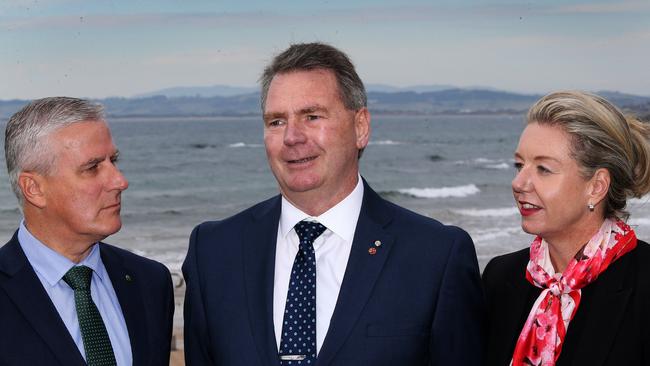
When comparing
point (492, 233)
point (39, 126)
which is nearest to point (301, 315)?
point (39, 126)

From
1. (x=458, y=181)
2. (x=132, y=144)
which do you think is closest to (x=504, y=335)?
(x=458, y=181)

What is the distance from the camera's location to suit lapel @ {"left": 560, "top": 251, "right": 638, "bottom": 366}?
10.7 ft

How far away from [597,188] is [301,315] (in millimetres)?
1120

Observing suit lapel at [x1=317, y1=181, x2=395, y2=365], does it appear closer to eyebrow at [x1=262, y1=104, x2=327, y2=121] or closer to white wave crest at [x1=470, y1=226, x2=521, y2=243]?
eyebrow at [x1=262, y1=104, x2=327, y2=121]

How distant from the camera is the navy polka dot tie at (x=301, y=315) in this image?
3.17 m

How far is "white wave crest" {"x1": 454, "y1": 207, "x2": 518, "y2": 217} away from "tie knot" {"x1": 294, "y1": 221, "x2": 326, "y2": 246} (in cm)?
1943

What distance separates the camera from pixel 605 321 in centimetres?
330

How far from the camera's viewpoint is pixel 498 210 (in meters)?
24.0

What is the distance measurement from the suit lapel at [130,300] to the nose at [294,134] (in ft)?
2.79

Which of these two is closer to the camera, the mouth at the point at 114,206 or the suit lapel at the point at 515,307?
the mouth at the point at 114,206

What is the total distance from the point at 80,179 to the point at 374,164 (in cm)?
3757

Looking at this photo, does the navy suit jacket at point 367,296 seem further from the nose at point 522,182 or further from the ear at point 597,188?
the ear at point 597,188

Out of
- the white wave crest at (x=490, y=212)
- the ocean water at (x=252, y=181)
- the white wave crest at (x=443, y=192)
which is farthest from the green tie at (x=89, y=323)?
the white wave crest at (x=443, y=192)

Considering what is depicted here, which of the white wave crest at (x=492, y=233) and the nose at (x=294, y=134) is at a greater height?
the nose at (x=294, y=134)
